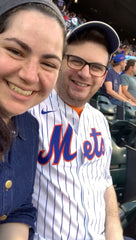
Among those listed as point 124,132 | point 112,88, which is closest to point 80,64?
point 124,132

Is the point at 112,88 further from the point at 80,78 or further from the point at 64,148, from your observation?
the point at 64,148

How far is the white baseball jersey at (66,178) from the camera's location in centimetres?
98

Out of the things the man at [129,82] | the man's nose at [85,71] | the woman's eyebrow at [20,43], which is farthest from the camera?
the man at [129,82]

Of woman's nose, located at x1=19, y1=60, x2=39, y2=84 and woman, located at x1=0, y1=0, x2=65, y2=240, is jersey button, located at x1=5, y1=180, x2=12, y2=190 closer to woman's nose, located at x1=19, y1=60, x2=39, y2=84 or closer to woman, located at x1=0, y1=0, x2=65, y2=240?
woman, located at x1=0, y1=0, x2=65, y2=240

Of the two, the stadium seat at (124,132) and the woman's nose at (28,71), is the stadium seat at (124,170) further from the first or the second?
the woman's nose at (28,71)

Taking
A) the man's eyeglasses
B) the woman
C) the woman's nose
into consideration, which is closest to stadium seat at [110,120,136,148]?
the man's eyeglasses

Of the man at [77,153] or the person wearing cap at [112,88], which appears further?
the person wearing cap at [112,88]

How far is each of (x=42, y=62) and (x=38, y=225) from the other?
2.41 ft

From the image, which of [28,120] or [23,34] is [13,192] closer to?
[28,120]

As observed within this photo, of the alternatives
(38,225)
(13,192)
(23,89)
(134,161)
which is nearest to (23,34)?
(23,89)

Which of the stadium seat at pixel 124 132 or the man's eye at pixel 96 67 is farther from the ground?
the man's eye at pixel 96 67

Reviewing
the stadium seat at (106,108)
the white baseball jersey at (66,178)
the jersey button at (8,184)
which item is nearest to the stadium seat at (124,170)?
the white baseball jersey at (66,178)

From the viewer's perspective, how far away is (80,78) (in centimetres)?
119

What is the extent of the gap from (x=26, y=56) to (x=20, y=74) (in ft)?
0.17
